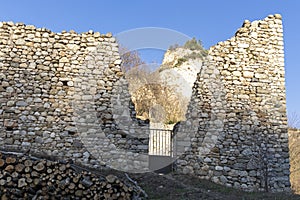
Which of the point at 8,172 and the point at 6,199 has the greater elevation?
the point at 8,172

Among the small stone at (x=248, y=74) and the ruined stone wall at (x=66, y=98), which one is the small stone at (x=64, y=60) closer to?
the ruined stone wall at (x=66, y=98)

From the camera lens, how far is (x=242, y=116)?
7.75m

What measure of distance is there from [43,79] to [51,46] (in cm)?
84

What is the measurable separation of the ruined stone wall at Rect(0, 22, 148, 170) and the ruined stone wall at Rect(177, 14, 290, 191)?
1.43 m

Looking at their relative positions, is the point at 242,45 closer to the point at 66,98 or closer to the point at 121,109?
the point at 121,109

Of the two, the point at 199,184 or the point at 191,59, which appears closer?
the point at 199,184

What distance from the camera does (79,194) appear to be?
15.9ft

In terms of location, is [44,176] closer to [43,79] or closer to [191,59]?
[43,79]

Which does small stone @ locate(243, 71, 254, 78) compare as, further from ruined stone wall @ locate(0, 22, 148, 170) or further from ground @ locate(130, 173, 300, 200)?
ruined stone wall @ locate(0, 22, 148, 170)

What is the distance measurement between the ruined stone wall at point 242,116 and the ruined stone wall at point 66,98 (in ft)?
4.70

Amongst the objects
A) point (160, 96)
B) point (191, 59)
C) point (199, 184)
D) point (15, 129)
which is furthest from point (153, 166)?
point (191, 59)

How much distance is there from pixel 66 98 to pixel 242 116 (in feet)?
13.8

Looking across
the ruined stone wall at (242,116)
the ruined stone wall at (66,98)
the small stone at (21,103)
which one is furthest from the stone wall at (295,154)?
the small stone at (21,103)

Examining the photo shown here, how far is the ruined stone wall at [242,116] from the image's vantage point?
24.4 ft
